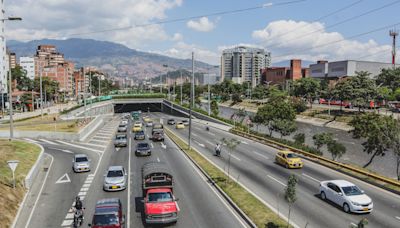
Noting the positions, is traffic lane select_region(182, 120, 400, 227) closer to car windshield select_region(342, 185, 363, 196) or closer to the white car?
Answer: the white car

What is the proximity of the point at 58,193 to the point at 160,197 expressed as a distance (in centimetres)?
1053

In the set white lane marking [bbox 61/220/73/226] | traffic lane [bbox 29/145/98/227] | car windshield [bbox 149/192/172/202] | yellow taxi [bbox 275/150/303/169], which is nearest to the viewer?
white lane marking [bbox 61/220/73/226]

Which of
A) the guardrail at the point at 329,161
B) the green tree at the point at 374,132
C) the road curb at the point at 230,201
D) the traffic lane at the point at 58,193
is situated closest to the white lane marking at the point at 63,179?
the traffic lane at the point at 58,193

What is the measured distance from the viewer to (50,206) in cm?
2473

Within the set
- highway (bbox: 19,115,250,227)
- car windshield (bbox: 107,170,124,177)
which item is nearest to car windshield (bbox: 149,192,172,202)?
highway (bbox: 19,115,250,227)

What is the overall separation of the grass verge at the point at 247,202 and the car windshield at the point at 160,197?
497 centimetres

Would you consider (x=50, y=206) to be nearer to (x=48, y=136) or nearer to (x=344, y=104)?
(x=48, y=136)

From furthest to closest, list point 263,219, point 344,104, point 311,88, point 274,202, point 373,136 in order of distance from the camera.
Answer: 1. point 311,88
2. point 344,104
3. point 373,136
4. point 274,202
5. point 263,219

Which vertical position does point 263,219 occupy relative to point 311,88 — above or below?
below

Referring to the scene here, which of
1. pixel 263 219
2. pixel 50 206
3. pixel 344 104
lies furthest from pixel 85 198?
pixel 344 104

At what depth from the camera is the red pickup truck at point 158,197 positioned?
20.5m

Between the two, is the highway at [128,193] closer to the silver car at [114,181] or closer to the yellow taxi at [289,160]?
the silver car at [114,181]

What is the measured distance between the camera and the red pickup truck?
20547 mm

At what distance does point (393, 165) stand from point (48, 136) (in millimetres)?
53250
